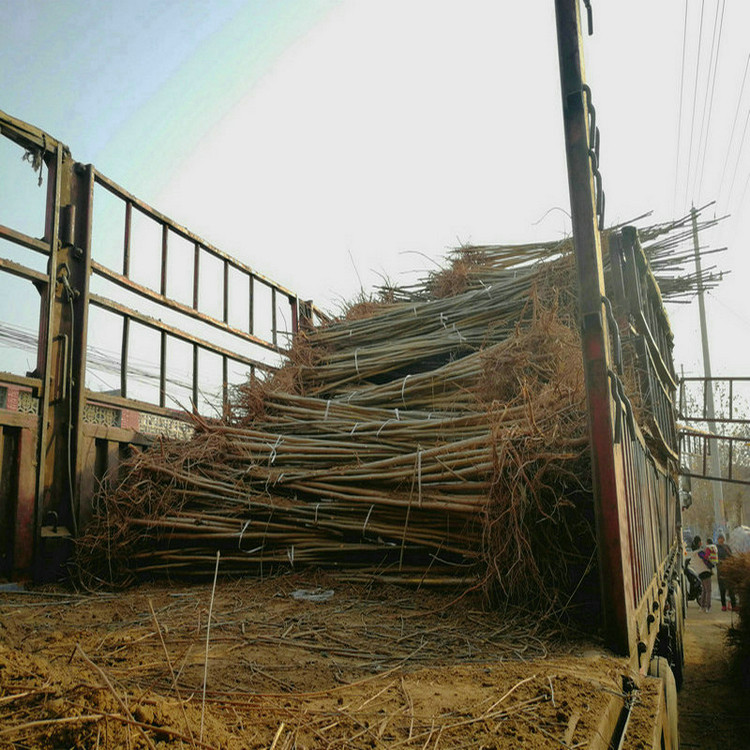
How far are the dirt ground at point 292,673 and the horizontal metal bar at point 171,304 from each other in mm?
1628

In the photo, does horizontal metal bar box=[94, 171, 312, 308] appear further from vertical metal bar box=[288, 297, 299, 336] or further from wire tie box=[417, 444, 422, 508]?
wire tie box=[417, 444, 422, 508]

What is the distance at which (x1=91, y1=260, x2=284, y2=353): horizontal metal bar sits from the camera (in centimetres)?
316

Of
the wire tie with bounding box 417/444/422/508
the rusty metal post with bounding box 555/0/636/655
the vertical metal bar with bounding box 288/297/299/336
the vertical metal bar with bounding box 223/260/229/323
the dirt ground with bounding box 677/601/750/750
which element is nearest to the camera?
the rusty metal post with bounding box 555/0/636/655

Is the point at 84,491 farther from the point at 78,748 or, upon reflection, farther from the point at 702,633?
the point at 702,633

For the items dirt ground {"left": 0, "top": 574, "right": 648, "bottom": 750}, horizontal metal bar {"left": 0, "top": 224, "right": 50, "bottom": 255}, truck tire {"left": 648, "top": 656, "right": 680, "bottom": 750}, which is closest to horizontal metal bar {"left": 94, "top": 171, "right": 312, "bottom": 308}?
horizontal metal bar {"left": 0, "top": 224, "right": 50, "bottom": 255}

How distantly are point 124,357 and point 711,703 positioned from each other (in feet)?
16.1

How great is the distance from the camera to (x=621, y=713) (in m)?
1.22

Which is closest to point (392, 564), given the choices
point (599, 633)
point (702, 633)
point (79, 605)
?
point (599, 633)

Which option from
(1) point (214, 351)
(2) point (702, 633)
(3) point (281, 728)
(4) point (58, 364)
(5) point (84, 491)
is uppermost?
(1) point (214, 351)

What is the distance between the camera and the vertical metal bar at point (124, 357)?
10.7 ft

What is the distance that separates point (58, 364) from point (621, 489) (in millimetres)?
2530

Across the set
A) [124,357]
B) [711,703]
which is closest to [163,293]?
[124,357]

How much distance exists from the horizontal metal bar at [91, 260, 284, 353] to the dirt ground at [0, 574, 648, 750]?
64.1 inches

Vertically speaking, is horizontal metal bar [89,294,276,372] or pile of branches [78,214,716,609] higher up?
horizontal metal bar [89,294,276,372]
